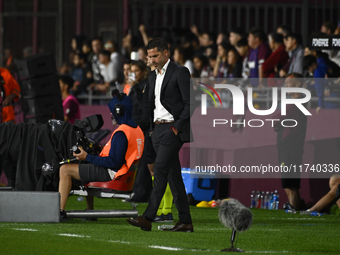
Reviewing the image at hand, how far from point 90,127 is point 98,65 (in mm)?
6958

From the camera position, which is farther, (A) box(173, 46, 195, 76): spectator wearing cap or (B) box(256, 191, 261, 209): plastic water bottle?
(A) box(173, 46, 195, 76): spectator wearing cap

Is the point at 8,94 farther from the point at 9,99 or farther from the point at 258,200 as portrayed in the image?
the point at 258,200

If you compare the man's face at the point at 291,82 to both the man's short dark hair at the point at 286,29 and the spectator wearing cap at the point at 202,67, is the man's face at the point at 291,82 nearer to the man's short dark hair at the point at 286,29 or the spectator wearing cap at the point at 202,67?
the man's short dark hair at the point at 286,29

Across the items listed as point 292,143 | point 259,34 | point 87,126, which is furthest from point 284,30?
point 87,126

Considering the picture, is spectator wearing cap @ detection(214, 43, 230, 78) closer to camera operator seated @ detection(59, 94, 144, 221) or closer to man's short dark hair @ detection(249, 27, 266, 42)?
man's short dark hair @ detection(249, 27, 266, 42)

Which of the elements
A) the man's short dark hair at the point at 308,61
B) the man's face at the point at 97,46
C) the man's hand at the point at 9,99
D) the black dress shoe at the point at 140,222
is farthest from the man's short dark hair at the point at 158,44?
the man's face at the point at 97,46

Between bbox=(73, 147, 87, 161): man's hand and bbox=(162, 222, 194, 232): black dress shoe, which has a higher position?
bbox=(73, 147, 87, 161): man's hand

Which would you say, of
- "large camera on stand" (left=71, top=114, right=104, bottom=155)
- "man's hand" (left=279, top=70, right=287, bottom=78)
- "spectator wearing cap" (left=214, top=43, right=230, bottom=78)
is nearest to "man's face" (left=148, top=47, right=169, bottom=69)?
"large camera on stand" (left=71, top=114, right=104, bottom=155)

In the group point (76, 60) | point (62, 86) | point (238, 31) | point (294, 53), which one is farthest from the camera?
point (76, 60)

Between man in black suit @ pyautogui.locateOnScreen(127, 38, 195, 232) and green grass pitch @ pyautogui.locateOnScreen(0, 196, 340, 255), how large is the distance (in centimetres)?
28

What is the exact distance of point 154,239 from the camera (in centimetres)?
650

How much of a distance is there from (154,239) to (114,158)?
1.36 metres

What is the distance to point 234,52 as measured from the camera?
41.6ft

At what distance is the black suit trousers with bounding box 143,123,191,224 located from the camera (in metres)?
6.98
